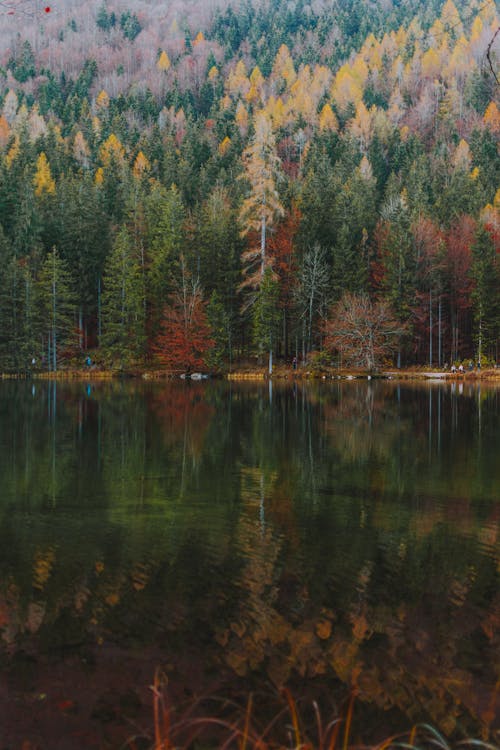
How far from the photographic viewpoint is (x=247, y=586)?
294 inches

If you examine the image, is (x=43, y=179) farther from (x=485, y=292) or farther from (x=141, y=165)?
(x=485, y=292)

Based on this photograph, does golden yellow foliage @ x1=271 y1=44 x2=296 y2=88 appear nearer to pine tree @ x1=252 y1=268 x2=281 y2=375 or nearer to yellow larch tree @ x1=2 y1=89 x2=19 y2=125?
yellow larch tree @ x1=2 y1=89 x2=19 y2=125

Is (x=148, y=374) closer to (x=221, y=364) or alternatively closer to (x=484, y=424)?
(x=221, y=364)

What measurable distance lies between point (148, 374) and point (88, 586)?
5387 cm

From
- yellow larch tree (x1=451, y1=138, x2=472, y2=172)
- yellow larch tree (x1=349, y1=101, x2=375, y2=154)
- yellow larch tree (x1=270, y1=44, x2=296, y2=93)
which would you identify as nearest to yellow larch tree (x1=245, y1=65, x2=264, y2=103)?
yellow larch tree (x1=270, y1=44, x2=296, y2=93)

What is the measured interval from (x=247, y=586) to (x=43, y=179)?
92.7 m

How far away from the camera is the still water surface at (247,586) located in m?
5.19

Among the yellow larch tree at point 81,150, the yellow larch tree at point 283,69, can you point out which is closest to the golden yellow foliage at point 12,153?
the yellow larch tree at point 81,150

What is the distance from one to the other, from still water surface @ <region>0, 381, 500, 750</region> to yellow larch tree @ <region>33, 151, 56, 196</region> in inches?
2921

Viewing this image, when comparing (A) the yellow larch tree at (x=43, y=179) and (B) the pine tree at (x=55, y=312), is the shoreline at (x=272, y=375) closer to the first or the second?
(B) the pine tree at (x=55, y=312)

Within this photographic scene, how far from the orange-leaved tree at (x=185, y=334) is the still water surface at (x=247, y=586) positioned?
42.7 metres

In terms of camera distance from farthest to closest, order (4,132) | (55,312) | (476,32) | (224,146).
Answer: (476,32), (4,132), (224,146), (55,312)

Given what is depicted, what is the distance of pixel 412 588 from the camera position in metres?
7.50

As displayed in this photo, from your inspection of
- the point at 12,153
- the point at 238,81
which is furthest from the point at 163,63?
the point at 12,153
